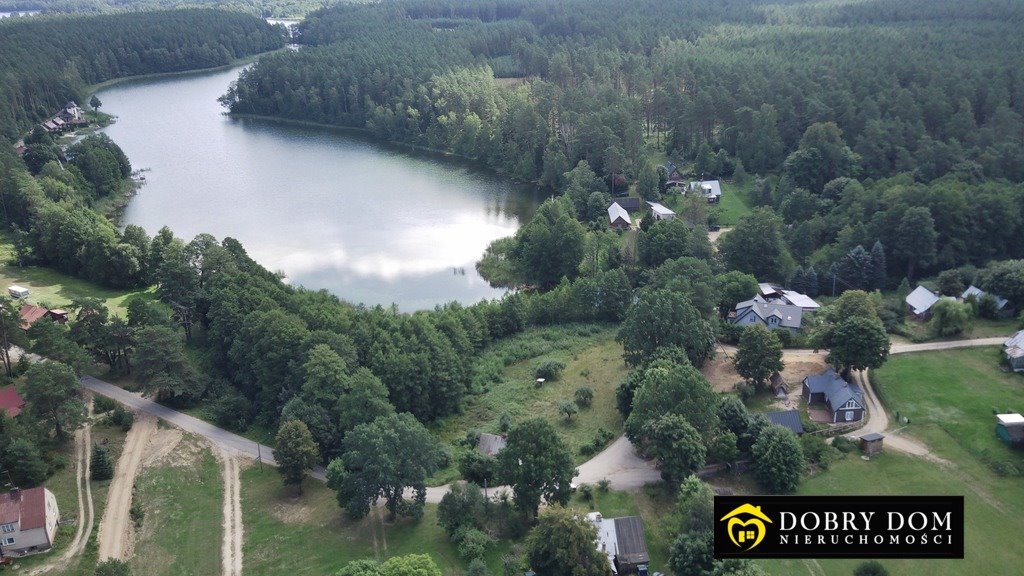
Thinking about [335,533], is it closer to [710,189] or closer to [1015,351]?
[1015,351]

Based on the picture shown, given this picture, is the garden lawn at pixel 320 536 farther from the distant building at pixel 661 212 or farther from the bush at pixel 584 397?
the distant building at pixel 661 212

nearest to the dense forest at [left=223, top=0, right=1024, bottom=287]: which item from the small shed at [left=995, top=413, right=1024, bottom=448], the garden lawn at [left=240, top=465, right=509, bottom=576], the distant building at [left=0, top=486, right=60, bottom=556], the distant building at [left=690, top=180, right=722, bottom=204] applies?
the distant building at [left=690, top=180, right=722, bottom=204]

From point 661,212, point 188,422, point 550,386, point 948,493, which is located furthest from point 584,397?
point 661,212

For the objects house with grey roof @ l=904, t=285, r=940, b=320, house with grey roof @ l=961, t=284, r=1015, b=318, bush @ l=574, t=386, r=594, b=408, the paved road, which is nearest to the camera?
the paved road

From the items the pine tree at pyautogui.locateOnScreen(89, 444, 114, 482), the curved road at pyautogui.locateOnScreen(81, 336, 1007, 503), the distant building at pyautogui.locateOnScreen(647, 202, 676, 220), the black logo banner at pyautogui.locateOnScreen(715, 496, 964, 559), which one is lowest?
the curved road at pyautogui.locateOnScreen(81, 336, 1007, 503)

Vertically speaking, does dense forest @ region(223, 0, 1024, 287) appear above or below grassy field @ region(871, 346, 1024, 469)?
above

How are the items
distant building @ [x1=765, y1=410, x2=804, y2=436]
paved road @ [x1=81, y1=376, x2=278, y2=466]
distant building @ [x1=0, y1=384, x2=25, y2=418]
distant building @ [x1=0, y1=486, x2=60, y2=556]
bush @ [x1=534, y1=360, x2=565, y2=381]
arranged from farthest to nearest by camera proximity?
1. bush @ [x1=534, y1=360, x2=565, y2=381]
2. paved road @ [x1=81, y1=376, x2=278, y2=466]
3. distant building @ [x1=0, y1=384, x2=25, y2=418]
4. distant building @ [x1=765, y1=410, x2=804, y2=436]
5. distant building @ [x1=0, y1=486, x2=60, y2=556]

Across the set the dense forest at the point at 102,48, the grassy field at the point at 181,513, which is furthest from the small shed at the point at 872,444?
the dense forest at the point at 102,48

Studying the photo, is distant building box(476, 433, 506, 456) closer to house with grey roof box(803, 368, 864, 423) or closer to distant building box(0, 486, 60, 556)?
house with grey roof box(803, 368, 864, 423)
